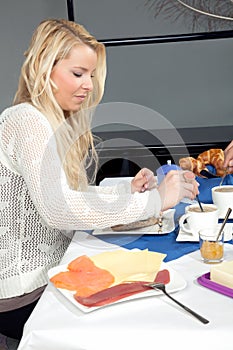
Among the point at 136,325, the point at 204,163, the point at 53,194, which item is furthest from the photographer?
the point at 204,163

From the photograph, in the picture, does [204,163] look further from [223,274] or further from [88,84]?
[223,274]

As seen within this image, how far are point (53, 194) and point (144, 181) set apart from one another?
0.44m

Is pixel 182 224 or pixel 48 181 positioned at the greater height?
pixel 48 181

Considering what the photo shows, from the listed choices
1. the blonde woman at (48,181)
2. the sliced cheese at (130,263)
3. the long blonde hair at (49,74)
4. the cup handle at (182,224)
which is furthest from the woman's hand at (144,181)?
the sliced cheese at (130,263)

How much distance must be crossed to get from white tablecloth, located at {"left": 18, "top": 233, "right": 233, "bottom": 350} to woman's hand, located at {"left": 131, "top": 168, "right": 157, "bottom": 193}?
67 centimetres

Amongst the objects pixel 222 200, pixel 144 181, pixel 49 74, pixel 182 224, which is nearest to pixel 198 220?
pixel 182 224

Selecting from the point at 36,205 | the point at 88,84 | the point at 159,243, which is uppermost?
the point at 88,84

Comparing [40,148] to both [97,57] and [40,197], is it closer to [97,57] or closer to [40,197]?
[40,197]

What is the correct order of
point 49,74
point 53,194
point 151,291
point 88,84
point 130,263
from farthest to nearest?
point 88,84
point 49,74
point 53,194
point 130,263
point 151,291

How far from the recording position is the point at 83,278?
1.30 m

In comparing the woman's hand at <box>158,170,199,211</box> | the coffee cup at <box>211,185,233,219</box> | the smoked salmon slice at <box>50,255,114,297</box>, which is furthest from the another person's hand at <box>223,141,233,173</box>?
the smoked salmon slice at <box>50,255,114,297</box>

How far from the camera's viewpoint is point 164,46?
3592 mm

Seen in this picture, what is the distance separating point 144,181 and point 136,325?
84 centimetres

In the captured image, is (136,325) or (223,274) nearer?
(136,325)
